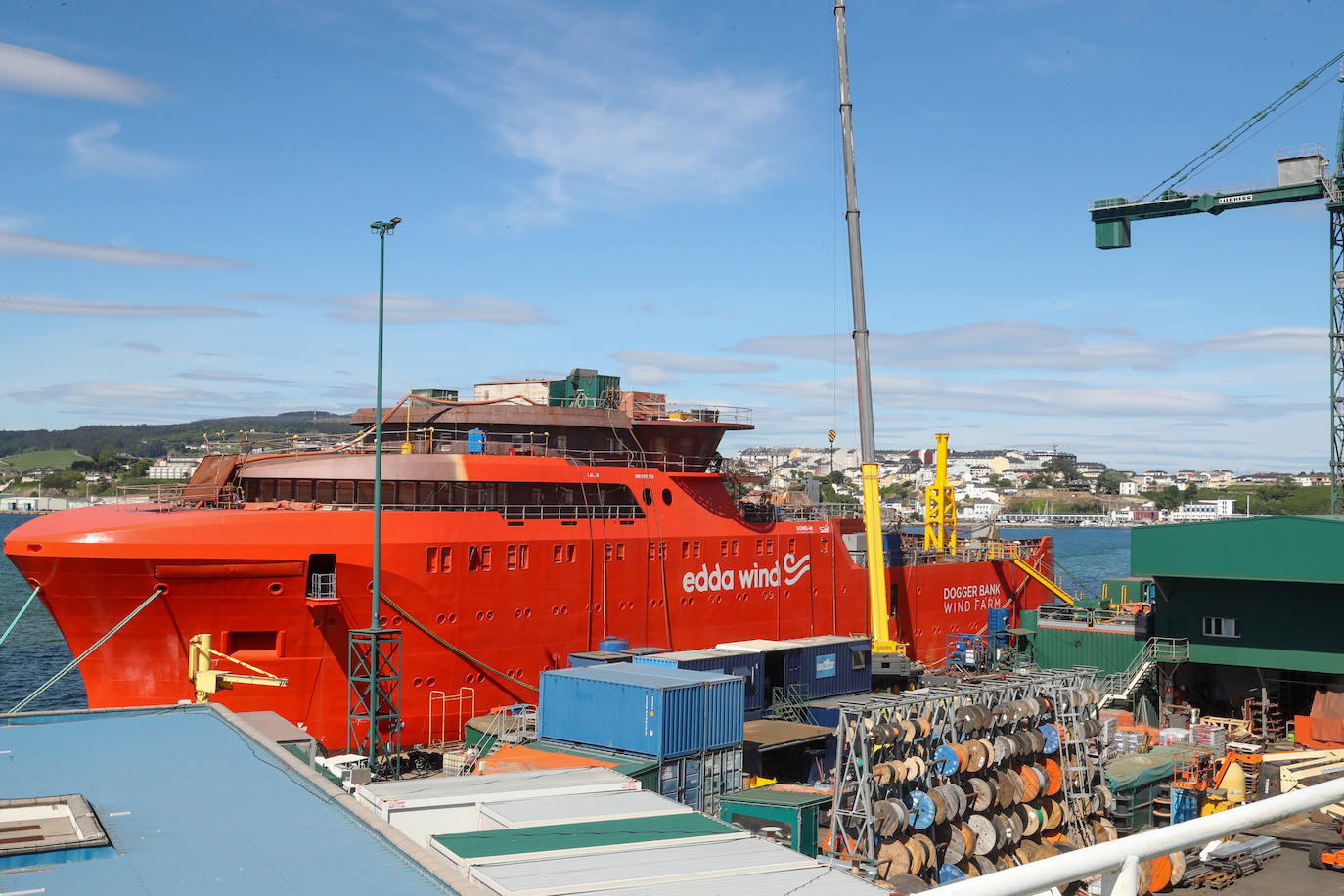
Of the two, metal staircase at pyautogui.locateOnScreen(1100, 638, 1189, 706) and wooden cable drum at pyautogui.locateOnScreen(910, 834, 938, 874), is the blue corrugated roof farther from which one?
metal staircase at pyautogui.locateOnScreen(1100, 638, 1189, 706)

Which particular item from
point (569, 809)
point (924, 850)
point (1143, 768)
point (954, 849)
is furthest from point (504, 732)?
point (1143, 768)

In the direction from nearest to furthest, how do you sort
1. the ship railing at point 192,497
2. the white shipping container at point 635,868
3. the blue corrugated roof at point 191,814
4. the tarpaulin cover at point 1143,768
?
the white shipping container at point 635,868 < the blue corrugated roof at point 191,814 < the tarpaulin cover at point 1143,768 < the ship railing at point 192,497

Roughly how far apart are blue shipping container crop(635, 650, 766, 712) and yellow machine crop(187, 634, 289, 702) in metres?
8.57

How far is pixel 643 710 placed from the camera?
2270cm

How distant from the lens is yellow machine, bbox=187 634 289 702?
2411 cm

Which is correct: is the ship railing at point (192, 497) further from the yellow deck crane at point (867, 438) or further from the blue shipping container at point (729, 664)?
the yellow deck crane at point (867, 438)

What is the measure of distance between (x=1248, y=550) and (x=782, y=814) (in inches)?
812

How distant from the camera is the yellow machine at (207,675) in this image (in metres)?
→ 24.1

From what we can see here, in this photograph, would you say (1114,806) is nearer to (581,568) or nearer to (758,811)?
(758,811)

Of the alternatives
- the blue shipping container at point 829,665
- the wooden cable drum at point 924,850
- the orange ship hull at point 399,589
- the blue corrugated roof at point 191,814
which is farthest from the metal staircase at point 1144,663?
the blue corrugated roof at point 191,814

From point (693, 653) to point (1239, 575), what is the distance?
58.0 ft

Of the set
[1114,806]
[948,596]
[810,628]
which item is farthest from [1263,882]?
[948,596]

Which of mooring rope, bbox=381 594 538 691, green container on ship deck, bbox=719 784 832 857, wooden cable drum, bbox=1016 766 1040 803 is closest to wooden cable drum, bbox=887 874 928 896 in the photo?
green container on ship deck, bbox=719 784 832 857

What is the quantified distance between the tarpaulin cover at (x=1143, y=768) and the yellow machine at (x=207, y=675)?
1965cm
